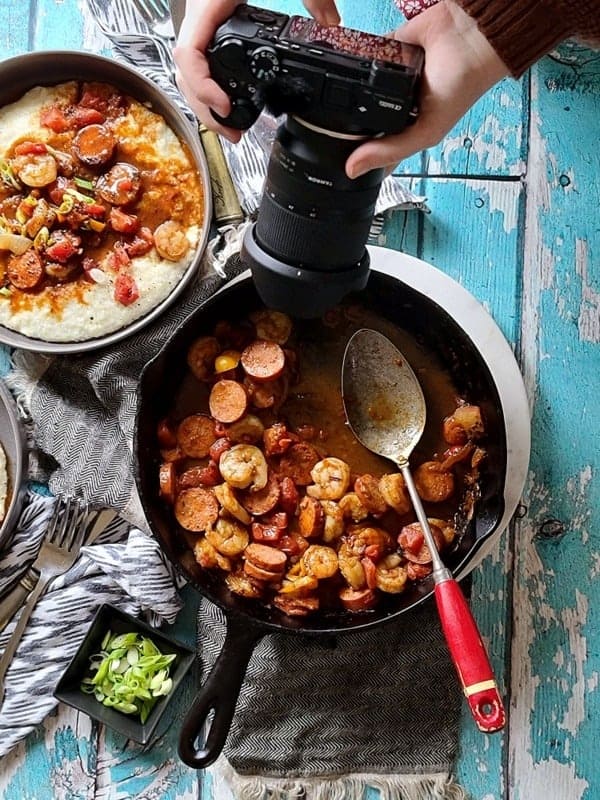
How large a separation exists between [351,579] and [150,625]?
0.41 m

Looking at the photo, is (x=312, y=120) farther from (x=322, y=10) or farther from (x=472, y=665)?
(x=472, y=665)

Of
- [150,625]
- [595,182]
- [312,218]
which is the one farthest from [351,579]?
[595,182]

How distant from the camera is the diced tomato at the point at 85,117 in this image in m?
1.70

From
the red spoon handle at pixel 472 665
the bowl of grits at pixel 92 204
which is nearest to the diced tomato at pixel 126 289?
the bowl of grits at pixel 92 204

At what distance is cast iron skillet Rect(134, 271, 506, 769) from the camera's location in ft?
4.71

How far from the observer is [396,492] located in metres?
1.50

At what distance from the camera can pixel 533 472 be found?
5.51 feet

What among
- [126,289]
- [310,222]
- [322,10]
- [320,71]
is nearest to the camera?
[320,71]

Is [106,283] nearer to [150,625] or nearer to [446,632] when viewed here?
[150,625]

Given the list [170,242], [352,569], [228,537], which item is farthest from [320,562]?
[170,242]

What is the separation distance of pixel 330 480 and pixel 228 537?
201 millimetres

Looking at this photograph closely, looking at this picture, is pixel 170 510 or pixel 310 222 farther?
pixel 170 510

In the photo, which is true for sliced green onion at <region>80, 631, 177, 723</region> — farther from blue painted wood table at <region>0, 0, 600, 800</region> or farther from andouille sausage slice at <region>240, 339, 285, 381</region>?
andouille sausage slice at <region>240, 339, 285, 381</region>

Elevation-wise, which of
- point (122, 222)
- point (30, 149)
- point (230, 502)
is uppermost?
point (30, 149)
